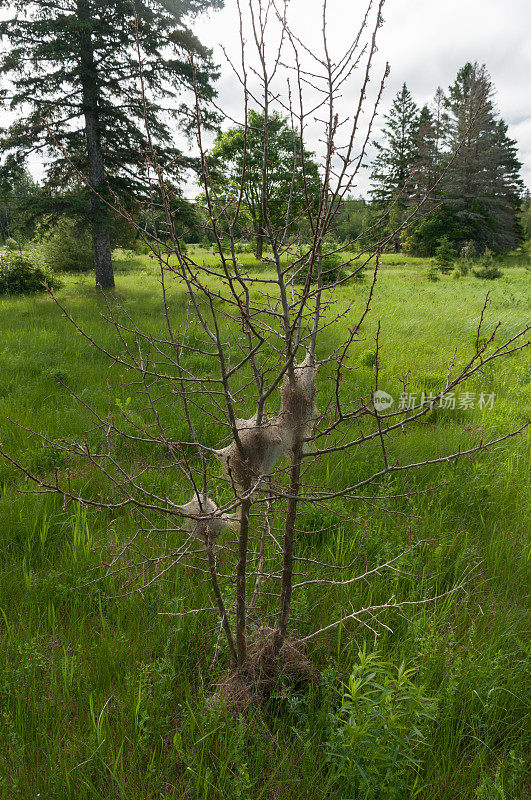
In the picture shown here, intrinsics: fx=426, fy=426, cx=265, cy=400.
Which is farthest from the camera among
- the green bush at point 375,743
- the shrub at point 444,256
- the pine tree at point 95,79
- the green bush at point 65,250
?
the shrub at point 444,256

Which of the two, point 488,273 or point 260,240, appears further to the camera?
point 488,273

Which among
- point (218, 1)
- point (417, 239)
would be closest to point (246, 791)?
point (218, 1)

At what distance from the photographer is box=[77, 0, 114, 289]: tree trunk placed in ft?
32.5

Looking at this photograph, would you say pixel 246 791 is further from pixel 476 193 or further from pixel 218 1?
pixel 476 193

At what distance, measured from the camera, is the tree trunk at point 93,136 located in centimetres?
992

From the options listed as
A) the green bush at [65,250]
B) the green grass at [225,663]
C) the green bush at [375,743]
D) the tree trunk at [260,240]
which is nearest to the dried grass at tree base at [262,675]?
the green grass at [225,663]

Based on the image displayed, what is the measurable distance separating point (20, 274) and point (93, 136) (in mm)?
4109

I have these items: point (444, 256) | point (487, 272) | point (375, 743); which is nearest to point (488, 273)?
point (487, 272)

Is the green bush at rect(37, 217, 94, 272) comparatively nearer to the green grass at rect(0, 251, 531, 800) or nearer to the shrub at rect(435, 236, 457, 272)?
the green grass at rect(0, 251, 531, 800)

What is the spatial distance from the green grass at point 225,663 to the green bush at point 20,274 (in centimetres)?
957

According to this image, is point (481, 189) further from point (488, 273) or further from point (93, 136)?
point (93, 136)

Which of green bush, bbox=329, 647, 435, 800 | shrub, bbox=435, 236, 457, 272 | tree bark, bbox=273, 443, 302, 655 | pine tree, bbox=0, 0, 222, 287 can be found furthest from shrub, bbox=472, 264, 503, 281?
green bush, bbox=329, 647, 435, 800

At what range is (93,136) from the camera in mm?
10844

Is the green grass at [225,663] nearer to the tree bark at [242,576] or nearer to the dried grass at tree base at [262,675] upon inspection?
the dried grass at tree base at [262,675]
